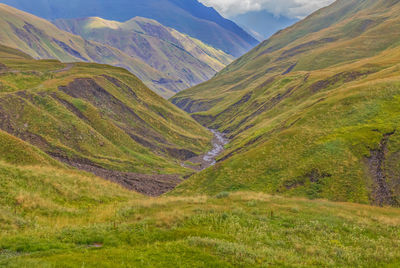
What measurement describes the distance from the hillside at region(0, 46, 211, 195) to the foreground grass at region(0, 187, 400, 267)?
35.5 m

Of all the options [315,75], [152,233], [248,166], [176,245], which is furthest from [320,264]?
[315,75]

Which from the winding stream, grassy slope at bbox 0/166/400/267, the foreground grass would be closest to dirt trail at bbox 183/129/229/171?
the winding stream

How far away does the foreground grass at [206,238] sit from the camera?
41.5 ft

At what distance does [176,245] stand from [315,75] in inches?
6126

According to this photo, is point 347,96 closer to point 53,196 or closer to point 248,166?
point 248,166

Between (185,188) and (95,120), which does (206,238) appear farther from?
(95,120)

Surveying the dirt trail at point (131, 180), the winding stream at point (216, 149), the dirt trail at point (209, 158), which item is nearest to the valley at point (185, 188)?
the dirt trail at point (131, 180)

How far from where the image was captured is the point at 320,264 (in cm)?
1441

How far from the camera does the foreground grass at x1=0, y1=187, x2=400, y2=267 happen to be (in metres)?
12.7

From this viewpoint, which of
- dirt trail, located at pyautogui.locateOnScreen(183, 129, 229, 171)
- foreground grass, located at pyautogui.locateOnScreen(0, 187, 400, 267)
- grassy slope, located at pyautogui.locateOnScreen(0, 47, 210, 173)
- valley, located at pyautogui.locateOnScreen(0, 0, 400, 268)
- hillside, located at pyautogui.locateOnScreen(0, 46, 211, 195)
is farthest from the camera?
dirt trail, located at pyautogui.locateOnScreen(183, 129, 229, 171)

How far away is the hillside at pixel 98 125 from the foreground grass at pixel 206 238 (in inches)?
1397

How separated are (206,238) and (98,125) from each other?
281 ft


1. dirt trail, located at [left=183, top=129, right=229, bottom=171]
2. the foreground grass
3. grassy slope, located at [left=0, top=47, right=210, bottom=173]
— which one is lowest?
→ the foreground grass

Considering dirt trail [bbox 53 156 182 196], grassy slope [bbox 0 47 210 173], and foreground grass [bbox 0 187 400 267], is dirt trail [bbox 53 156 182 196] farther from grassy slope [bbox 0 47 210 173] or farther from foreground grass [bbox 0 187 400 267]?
foreground grass [bbox 0 187 400 267]
